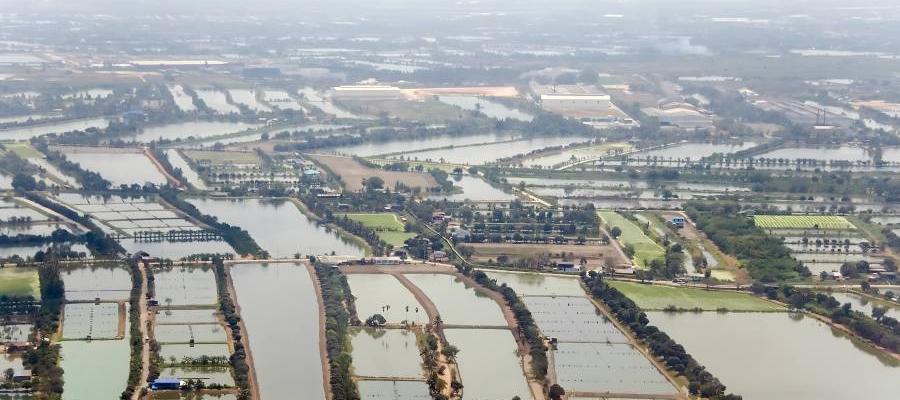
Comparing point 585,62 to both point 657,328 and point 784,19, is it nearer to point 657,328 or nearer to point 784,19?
point 784,19

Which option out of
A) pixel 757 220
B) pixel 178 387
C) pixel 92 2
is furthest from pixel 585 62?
pixel 178 387

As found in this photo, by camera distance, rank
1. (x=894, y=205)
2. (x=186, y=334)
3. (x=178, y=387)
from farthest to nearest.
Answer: (x=894, y=205) → (x=186, y=334) → (x=178, y=387)

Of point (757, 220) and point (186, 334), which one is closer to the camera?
point (186, 334)

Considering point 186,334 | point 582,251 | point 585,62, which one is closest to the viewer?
point 186,334

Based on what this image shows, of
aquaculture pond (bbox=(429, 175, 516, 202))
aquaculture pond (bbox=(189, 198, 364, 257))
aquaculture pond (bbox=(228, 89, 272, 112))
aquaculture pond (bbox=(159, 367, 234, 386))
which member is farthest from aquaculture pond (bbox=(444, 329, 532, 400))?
aquaculture pond (bbox=(228, 89, 272, 112))

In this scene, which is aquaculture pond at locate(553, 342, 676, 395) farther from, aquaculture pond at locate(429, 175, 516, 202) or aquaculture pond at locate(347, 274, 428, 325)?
aquaculture pond at locate(429, 175, 516, 202)

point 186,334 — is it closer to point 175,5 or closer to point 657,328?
point 657,328

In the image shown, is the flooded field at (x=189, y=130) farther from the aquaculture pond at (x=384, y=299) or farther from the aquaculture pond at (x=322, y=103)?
the aquaculture pond at (x=384, y=299)

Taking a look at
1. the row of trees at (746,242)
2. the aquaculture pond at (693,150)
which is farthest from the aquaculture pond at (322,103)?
the row of trees at (746,242)
